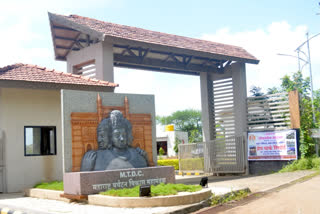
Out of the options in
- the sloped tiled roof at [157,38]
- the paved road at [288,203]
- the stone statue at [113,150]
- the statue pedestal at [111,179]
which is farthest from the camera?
the sloped tiled roof at [157,38]

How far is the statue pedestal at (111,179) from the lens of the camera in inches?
407

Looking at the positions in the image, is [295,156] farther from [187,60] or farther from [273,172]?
[187,60]

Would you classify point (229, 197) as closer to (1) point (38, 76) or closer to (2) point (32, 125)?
(1) point (38, 76)

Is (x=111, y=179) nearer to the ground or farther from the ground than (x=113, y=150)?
nearer to the ground

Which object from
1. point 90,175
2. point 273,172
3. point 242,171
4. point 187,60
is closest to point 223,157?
point 242,171

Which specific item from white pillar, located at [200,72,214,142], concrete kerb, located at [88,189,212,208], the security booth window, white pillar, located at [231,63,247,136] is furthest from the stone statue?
white pillar, located at [200,72,214,142]

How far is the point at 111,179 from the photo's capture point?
35.3 feet

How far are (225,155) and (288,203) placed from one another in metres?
11.3

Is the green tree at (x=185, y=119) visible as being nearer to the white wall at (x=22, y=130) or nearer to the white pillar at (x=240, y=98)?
the white pillar at (x=240, y=98)

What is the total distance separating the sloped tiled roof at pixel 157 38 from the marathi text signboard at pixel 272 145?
4.02 meters

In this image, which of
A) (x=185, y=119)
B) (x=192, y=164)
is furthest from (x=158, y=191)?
(x=185, y=119)

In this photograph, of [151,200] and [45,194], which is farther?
[45,194]

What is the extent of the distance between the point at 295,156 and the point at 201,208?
1006 centimetres

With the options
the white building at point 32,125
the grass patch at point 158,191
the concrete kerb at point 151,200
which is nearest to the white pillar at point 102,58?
the white building at point 32,125
